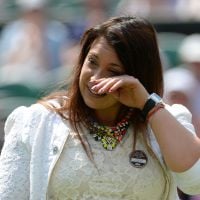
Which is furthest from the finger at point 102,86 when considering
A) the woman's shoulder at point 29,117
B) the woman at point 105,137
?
the woman's shoulder at point 29,117

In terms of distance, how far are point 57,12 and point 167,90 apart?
297 cm

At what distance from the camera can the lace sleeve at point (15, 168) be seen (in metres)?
3.21

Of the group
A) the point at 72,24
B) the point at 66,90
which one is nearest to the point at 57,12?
the point at 72,24

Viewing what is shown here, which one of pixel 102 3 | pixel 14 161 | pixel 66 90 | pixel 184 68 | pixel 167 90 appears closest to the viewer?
pixel 14 161

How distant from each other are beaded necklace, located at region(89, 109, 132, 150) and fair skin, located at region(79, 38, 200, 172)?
0.24ft

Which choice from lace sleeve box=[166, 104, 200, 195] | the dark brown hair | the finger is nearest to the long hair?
the dark brown hair

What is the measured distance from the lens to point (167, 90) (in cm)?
598

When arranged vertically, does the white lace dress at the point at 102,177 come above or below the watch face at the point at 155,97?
below

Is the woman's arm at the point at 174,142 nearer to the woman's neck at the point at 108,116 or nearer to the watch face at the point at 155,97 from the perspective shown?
the watch face at the point at 155,97

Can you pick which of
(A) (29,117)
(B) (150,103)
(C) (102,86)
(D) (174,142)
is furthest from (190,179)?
(A) (29,117)

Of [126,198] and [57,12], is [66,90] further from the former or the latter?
[57,12]

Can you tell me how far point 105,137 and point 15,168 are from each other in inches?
13.7

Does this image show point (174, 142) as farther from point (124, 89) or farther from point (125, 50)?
point (125, 50)

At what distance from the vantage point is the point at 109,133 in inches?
132
